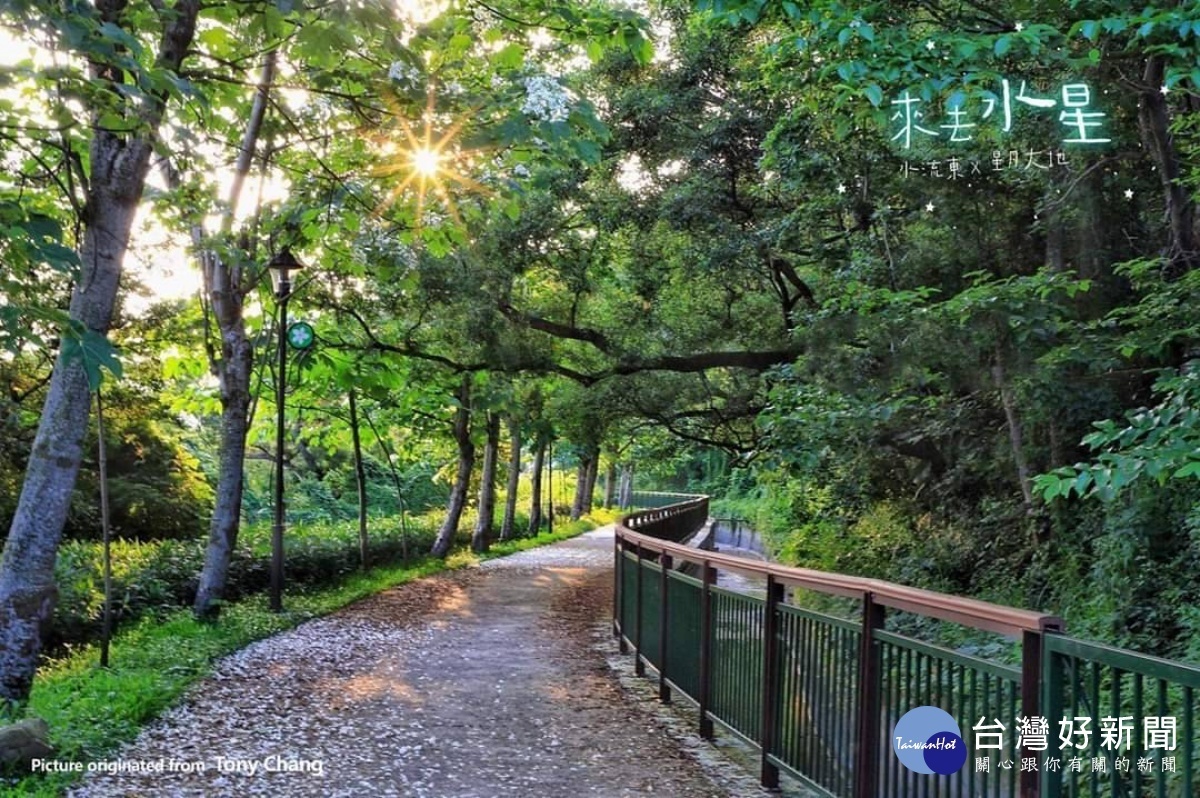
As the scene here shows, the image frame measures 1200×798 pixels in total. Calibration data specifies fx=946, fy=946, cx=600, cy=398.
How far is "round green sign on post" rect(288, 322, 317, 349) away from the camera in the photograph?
1120 centimetres

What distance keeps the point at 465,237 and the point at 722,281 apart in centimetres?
659

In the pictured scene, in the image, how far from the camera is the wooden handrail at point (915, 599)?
2939 millimetres

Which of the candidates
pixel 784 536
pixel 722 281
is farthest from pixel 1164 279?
pixel 784 536

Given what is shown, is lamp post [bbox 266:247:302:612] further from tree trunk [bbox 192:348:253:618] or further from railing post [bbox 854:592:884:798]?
railing post [bbox 854:592:884:798]

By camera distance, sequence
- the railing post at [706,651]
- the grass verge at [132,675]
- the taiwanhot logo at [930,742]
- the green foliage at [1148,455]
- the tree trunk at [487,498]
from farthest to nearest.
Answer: the tree trunk at [487,498] → the railing post at [706,651] → the grass verge at [132,675] → the green foliage at [1148,455] → the taiwanhot logo at [930,742]

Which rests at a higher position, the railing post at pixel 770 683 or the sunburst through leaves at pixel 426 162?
the sunburst through leaves at pixel 426 162

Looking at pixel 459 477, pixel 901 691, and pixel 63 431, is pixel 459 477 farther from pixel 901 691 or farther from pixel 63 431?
pixel 901 691

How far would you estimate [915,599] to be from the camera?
3578mm

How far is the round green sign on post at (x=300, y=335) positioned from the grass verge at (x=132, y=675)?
3.13 meters

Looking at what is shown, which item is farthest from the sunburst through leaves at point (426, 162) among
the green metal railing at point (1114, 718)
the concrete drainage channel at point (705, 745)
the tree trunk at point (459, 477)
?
the tree trunk at point (459, 477)

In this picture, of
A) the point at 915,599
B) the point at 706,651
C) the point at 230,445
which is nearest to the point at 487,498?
the point at 230,445

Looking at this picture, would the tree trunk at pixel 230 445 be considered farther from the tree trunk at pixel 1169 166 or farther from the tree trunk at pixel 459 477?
the tree trunk at pixel 1169 166

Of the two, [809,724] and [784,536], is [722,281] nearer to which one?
[809,724]

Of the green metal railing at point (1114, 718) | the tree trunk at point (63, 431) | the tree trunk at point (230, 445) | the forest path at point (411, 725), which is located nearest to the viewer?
the green metal railing at point (1114, 718)
